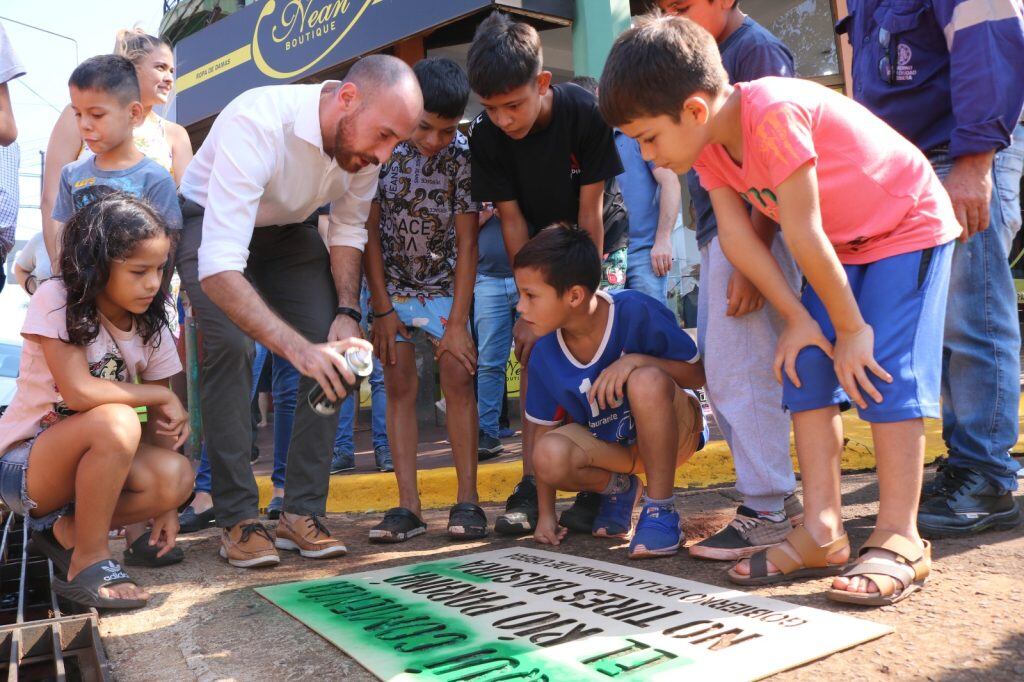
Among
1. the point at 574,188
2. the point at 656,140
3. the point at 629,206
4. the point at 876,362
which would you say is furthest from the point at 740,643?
the point at 629,206

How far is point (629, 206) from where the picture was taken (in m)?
4.46

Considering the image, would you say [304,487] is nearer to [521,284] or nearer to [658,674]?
[521,284]

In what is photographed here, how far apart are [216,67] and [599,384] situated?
8.35 metres

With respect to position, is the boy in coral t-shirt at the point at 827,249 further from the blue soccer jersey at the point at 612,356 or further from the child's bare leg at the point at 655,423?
the blue soccer jersey at the point at 612,356

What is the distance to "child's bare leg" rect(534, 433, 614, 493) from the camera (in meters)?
2.80

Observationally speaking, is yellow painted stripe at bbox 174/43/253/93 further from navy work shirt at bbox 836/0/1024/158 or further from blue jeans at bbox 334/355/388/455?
navy work shirt at bbox 836/0/1024/158

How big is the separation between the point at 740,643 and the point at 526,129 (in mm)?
1956

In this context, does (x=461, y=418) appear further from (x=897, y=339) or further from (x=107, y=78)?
(x=107, y=78)

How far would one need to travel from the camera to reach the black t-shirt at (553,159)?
3152mm

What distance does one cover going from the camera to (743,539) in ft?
8.20

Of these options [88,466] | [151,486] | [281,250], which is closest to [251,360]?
[281,250]

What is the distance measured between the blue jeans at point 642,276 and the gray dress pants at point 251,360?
1597 mm

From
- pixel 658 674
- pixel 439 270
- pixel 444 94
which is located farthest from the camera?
pixel 439 270

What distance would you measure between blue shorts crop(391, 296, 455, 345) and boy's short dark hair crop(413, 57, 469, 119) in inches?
28.3
